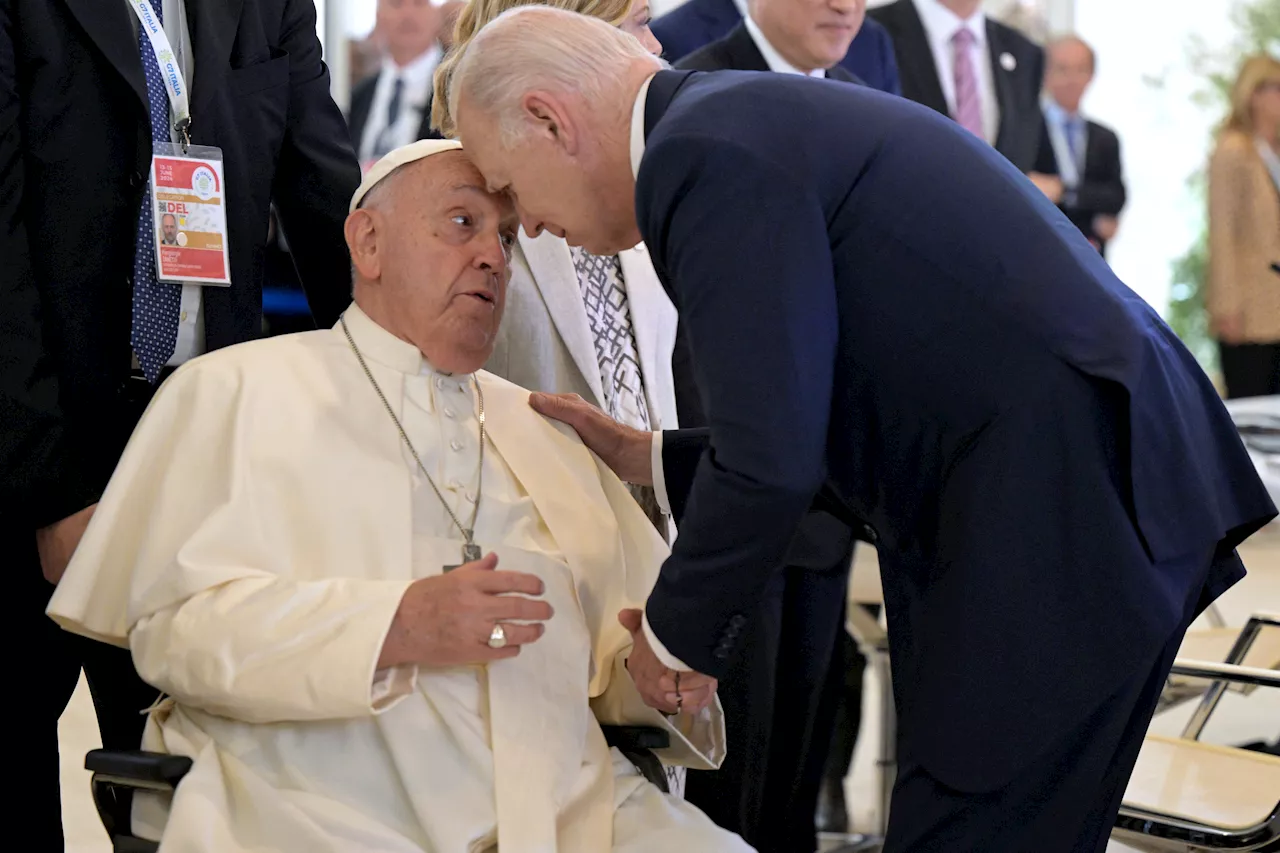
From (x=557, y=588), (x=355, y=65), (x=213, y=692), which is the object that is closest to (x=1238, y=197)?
(x=355, y=65)

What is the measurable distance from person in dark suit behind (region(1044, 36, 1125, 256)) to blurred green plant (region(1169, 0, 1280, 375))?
1.76 meters

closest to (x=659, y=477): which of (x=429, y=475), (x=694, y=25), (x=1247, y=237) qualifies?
(x=429, y=475)

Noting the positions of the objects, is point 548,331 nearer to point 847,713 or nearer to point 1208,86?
point 847,713

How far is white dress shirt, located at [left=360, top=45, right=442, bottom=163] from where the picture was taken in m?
7.86

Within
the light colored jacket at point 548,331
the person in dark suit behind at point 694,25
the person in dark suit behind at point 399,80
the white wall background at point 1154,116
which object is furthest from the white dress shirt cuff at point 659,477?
the white wall background at point 1154,116

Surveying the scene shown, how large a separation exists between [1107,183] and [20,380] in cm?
762

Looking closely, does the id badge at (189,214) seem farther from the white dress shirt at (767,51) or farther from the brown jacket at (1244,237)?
the brown jacket at (1244,237)

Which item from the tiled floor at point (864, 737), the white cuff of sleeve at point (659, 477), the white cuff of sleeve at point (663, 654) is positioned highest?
the white cuff of sleeve at point (659, 477)

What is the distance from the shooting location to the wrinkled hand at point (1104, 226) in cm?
874

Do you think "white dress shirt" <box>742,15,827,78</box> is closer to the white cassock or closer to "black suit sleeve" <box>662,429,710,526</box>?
"black suit sleeve" <box>662,429,710,526</box>

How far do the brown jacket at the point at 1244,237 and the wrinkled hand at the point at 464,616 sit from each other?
7441 mm

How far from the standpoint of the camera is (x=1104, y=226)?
8.77 meters

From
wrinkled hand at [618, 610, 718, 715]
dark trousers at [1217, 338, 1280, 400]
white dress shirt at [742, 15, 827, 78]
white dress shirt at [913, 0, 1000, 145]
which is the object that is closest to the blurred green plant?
dark trousers at [1217, 338, 1280, 400]

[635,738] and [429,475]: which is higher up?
[429,475]
